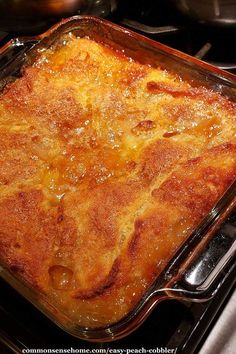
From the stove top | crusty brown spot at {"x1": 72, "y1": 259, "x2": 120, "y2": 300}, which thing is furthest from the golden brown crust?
the stove top

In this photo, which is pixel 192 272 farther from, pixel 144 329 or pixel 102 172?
pixel 102 172

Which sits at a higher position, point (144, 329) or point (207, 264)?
point (207, 264)

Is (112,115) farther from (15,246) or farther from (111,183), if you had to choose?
(15,246)

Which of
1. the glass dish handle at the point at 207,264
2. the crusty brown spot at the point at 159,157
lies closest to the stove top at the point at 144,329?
the glass dish handle at the point at 207,264

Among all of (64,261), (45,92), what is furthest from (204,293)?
(45,92)

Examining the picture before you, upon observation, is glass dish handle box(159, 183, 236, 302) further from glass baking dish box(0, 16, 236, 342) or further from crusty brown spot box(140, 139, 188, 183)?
crusty brown spot box(140, 139, 188, 183)

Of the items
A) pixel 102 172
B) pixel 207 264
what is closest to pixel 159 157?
pixel 102 172

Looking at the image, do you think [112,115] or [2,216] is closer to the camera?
[2,216]
